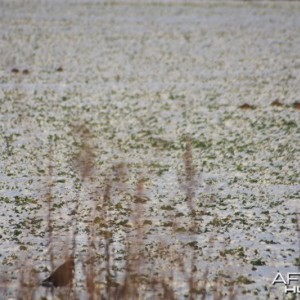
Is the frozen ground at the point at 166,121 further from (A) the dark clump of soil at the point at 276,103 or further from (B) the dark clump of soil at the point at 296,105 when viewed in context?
(B) the dark clump of soil at the point at 296,105

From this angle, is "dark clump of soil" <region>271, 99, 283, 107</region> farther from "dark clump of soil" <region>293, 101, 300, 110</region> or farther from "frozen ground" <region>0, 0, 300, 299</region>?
"dark clump of soil" <region>293, 101, 300, 110</region>

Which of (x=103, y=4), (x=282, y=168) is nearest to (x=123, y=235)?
(x=282, y=168)

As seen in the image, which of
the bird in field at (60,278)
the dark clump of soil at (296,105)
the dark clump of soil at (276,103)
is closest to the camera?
the bird in field at (60,278)

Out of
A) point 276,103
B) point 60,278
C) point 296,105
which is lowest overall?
point 60,278

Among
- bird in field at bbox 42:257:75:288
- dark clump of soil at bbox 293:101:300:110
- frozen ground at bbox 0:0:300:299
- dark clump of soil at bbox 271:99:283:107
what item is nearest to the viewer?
bird in field at bbox 42:257:75:288

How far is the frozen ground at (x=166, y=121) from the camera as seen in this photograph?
8.36m

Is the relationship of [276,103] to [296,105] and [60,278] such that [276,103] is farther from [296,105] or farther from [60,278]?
[60,278]

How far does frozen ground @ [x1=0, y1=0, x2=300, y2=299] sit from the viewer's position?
836cm

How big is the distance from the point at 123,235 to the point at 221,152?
531cm

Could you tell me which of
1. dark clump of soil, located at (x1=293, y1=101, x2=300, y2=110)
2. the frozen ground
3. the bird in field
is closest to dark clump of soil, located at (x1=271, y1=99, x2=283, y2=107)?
the frozen ground

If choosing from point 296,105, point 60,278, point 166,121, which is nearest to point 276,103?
point 296,105

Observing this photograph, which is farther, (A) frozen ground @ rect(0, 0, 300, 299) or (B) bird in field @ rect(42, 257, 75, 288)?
(A) frozen ground @ rect(0, 0, 300, 299)

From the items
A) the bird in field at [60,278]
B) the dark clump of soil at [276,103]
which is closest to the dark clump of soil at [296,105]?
the dark clump of soil at [276,103]

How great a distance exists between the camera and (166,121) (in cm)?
1614
